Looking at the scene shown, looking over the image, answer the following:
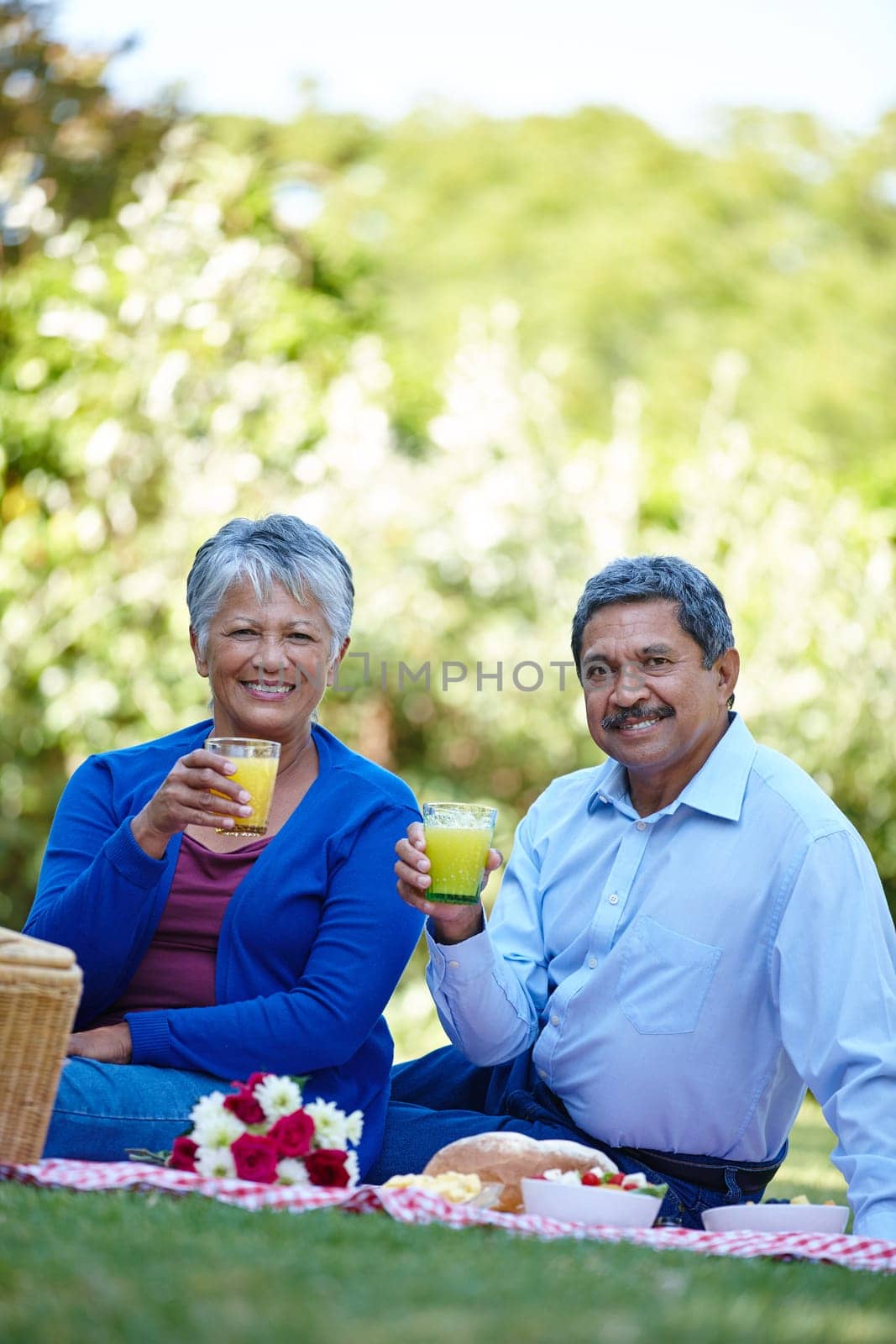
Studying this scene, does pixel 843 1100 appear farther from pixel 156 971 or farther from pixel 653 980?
pixel 156 971

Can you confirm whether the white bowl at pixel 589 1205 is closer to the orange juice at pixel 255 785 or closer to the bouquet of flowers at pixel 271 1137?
the bouquet of flowers at pixel 271 1137

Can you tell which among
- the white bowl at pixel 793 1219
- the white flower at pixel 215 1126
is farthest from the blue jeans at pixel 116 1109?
the white bowl at pixel 793 1219

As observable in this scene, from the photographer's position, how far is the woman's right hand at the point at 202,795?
311 cm

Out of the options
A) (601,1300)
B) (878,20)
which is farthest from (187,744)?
(878,20)

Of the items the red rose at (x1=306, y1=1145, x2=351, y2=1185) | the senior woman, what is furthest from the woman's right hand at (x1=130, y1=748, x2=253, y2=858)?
the red rose at (x1=306, y1=1145, x2=351, y2=1185)

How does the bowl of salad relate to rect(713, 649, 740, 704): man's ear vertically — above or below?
below

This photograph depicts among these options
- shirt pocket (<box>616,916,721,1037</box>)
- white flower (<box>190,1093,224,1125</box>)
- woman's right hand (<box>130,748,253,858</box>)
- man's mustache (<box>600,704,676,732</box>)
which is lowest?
white flower (<box>190,1093,224,1125</box>)

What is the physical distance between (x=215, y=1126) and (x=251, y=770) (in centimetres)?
76

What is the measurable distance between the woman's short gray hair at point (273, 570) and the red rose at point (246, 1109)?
4.20ft

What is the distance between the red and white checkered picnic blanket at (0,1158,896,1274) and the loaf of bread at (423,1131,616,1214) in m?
0.19

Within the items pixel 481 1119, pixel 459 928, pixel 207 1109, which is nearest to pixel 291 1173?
pixel 207 1109

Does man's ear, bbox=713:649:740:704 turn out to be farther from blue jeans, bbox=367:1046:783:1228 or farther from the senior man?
blue jeans, bbox=367:1046:783:1228

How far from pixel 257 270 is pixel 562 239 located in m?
16.2

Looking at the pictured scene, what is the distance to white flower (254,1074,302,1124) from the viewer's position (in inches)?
106
